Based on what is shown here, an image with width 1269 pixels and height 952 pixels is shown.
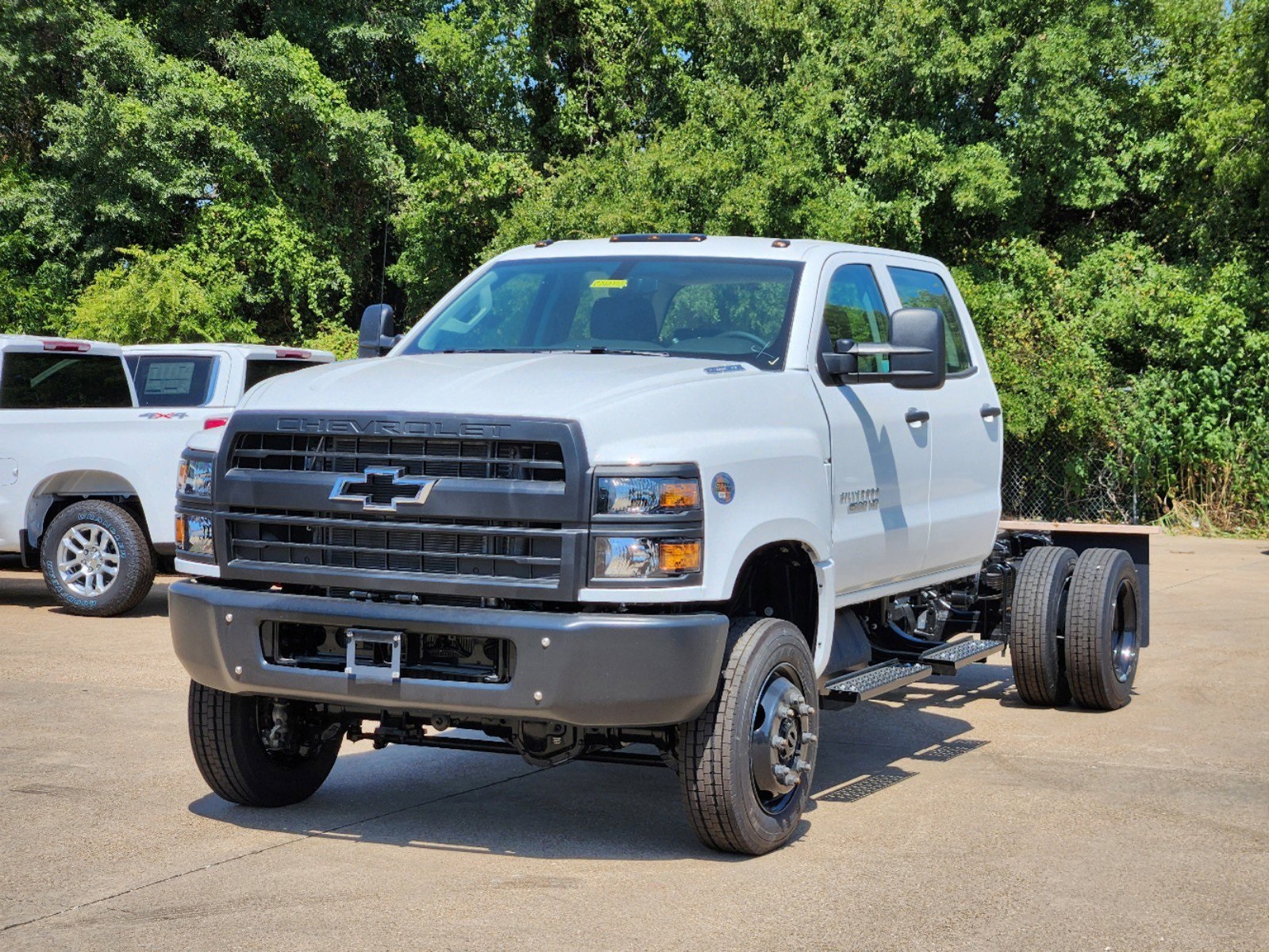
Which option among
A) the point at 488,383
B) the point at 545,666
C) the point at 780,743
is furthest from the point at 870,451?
the point at 545,666

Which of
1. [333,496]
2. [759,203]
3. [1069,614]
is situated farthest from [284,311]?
[333,496]

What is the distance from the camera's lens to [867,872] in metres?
5.58

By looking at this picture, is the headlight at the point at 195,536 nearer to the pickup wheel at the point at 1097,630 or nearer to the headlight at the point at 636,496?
the headlight at the point at 636,496

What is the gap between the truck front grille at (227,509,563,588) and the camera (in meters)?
5.28

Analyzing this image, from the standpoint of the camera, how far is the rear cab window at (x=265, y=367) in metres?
13.4

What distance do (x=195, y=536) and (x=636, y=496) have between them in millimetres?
1780

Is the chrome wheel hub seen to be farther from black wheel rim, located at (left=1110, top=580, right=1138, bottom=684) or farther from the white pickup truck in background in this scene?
black wheel rim, located at (left=1110, top=580, right=1138, bottom=684)

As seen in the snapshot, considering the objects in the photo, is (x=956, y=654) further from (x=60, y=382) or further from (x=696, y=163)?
(x=696, y=163)

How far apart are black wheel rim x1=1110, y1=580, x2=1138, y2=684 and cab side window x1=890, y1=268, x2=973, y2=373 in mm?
1875

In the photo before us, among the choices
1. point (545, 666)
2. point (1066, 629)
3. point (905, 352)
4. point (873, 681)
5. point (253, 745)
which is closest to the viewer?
point (545, 666)

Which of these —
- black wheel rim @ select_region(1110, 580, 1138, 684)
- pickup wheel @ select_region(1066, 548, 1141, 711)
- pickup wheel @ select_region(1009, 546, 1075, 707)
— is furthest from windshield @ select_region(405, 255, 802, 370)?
black wheel rim @ select_region(1110, 580, 1138, 684)

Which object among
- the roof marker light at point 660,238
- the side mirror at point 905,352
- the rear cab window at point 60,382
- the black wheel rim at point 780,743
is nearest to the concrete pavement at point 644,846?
the black wheel rim at point 780,743

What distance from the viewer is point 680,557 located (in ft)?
17.3

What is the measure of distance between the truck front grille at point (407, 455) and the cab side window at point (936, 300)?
2893mm
